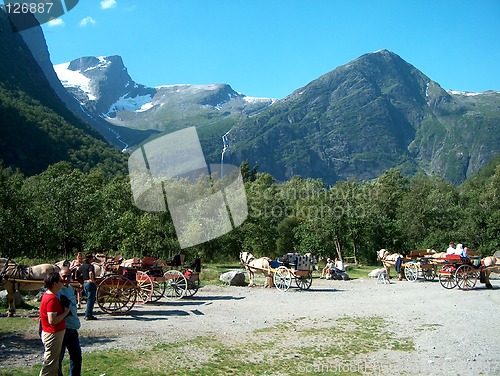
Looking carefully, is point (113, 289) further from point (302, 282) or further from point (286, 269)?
point (302, 282)

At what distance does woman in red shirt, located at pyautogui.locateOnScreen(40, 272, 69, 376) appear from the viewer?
19.5 feet

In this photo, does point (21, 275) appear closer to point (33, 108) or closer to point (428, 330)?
point (428, 330)

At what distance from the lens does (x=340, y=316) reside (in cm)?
1323

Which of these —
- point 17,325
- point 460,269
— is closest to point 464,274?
point 460,269

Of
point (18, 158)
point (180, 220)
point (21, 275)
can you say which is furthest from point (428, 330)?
point (18, 158)

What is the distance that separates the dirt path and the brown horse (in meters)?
2.44

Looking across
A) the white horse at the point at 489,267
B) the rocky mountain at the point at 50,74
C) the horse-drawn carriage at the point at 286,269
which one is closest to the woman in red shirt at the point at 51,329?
the horse-drawn carriage at the point at 286,269

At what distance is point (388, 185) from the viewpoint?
68.2m

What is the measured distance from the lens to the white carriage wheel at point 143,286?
14.9 m

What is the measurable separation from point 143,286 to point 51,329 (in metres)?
9.49

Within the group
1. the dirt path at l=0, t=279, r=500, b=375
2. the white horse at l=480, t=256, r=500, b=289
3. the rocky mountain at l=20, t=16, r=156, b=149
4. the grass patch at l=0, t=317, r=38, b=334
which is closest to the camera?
the dirt path at l=0, t=279, r=500, b=375

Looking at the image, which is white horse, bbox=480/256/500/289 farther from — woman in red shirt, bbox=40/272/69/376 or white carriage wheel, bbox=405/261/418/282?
woman in red shirt, bbox=40/272/69/376

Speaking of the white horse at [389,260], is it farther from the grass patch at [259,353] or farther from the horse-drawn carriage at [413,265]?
the grass patch at [259,353]

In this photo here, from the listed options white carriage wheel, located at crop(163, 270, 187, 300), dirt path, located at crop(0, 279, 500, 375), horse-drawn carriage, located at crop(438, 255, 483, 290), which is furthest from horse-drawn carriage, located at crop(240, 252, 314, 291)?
horse-drawn carriage, located at crop(438, 255, 483, 290)
